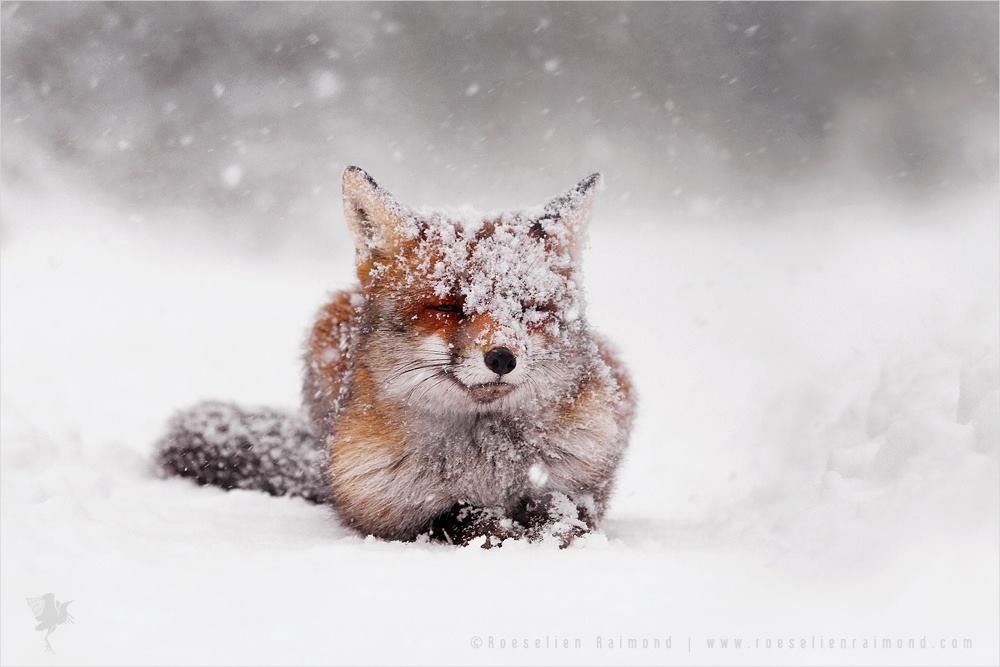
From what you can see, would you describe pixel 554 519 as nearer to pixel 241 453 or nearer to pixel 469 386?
pixel 469 386

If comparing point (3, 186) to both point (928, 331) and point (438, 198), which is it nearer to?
point (438, 198)

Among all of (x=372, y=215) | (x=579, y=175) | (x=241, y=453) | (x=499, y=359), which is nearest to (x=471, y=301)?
(x=499, y=359)

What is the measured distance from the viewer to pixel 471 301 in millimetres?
3506

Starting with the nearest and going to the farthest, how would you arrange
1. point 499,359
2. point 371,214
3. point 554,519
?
point 499,359
point 554,519
point 371,214

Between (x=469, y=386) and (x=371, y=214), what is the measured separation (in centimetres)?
103

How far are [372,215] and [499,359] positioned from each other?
1.09 m

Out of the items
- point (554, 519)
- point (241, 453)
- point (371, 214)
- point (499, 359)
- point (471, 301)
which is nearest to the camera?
point (499, 359)

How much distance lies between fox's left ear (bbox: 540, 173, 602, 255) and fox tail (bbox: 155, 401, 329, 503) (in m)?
2.27

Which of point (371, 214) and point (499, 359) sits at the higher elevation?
point (371, 214)

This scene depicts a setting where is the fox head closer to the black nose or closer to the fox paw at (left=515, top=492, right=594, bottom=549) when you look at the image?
the black nose

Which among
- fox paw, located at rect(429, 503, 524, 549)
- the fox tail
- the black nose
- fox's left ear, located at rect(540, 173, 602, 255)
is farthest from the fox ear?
the fox tail

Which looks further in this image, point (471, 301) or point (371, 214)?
point (371, 214)

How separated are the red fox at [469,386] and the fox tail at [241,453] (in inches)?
47.3

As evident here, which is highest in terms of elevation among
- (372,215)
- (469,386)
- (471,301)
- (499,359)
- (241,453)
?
(372,215)
